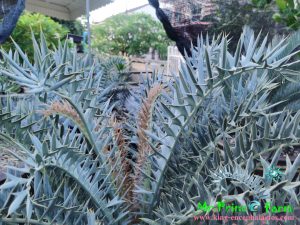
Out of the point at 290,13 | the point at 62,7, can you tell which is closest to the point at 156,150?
the point at 290,13

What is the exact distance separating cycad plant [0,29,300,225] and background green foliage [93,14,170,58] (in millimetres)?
10465

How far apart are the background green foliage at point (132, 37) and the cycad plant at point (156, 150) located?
10.5m

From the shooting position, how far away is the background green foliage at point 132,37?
1212 centimetres

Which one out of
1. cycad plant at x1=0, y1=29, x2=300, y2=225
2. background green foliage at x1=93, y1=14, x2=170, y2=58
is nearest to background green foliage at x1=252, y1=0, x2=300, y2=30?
cycad plant at x1=0, y1=29, x2=300, y2=225

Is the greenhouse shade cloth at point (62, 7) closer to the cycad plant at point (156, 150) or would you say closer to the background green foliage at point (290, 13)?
the background green foliage at point (290, 13)

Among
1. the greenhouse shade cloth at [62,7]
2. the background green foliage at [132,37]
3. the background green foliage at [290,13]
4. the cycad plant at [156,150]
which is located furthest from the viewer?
the background green foliage at [132,37]

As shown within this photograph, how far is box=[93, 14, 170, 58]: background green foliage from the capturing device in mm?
12125

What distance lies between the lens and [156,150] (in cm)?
137

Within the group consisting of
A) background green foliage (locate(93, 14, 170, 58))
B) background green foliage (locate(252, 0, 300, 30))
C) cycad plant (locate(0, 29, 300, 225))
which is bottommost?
cycad plant (locate(0, 29, 300, 225))

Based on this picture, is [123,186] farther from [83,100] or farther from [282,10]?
[282,10]

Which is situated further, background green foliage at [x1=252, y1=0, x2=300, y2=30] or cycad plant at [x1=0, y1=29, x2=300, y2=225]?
background green foliage at [x1=252, y1=0, x2=300, y2=30]

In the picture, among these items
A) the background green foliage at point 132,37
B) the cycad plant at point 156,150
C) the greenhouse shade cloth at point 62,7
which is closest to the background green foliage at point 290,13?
the cycad plant at point 156,150

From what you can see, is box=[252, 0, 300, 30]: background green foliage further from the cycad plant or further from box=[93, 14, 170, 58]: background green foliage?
box=[93, 14, 170, 58]: background green foliage

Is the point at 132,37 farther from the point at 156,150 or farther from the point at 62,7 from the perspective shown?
the point at 156,150
